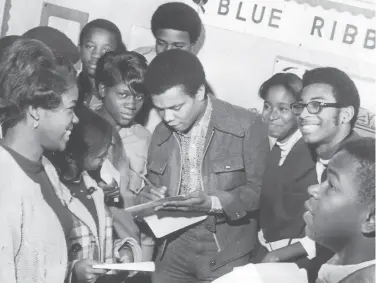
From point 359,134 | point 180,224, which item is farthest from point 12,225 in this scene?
point 359,134

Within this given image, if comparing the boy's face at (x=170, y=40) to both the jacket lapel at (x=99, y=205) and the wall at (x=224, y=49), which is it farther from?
the jacket lapel at (x=99, y=205)

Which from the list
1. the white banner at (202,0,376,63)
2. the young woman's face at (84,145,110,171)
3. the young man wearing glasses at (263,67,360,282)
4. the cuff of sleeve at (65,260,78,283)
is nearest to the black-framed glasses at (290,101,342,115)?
the young man wearing glasses at (263,67,360,282)

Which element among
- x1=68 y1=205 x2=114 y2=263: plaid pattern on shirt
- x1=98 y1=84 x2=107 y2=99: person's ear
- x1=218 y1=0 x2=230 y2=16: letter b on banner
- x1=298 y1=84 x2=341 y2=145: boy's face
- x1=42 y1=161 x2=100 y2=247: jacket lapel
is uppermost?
x1=218 y1=0 x2=230 y2=16: letter b on banner

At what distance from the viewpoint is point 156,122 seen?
99 centimetres

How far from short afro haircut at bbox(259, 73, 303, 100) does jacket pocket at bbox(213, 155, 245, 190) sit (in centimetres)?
14

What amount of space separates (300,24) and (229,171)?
0.30 meters

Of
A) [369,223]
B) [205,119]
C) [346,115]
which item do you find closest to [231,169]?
[205,119]

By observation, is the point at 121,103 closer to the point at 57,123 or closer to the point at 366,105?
the point at 57,123

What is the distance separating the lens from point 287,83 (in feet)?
2.83

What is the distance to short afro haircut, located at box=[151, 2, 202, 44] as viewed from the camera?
0.92m

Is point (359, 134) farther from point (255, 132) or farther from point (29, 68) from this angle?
point (29, 68)

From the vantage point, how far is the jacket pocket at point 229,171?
87 cm

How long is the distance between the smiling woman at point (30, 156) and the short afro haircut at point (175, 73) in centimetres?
20

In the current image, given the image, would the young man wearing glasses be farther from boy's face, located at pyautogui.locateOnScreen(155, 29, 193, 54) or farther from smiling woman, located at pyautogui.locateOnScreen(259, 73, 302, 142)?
boy's face, located at pyautogui.locateOnScreen(155, 29, 193, 54)
